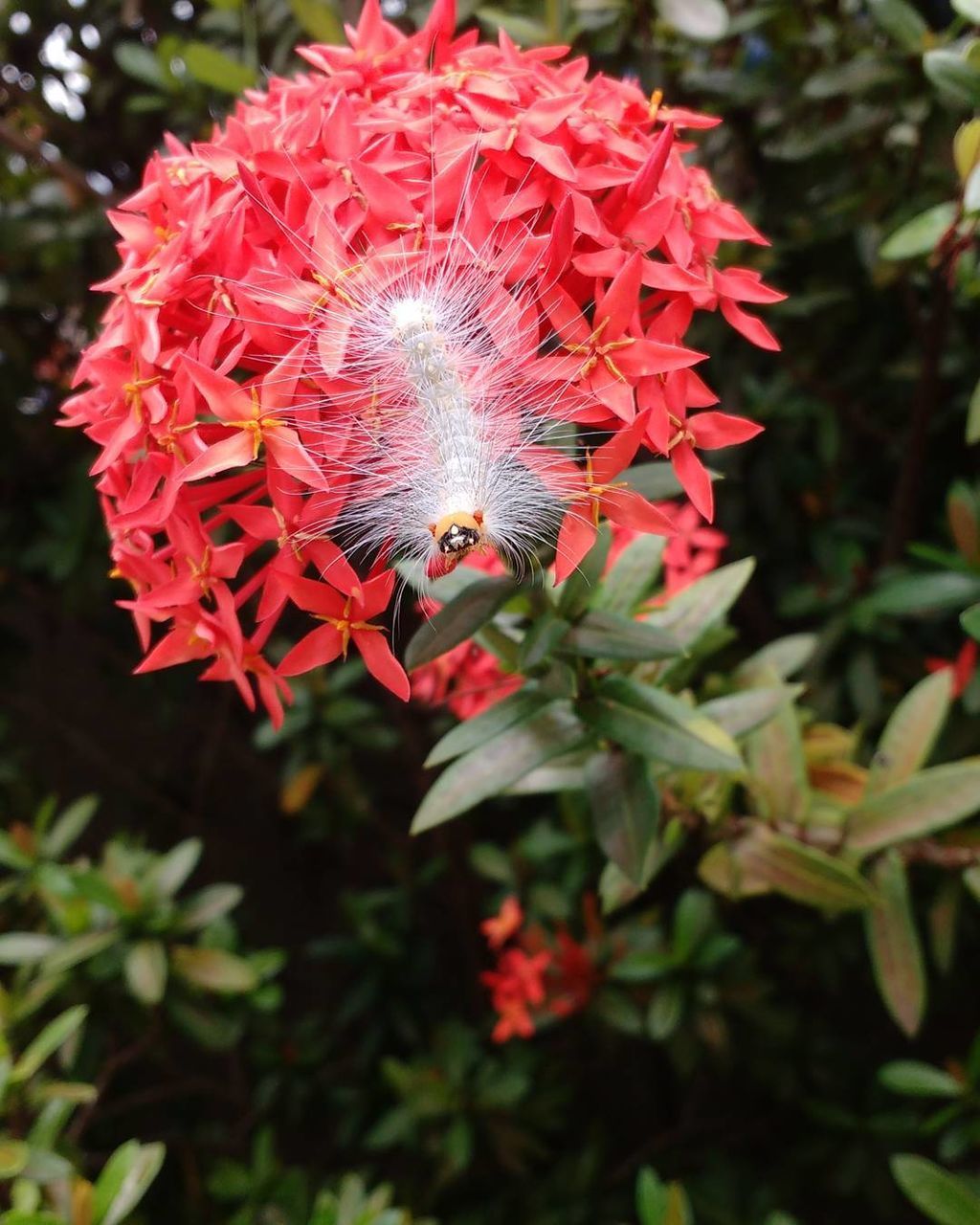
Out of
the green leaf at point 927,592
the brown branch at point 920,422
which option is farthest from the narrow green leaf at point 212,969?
the brown branch at point 920,422

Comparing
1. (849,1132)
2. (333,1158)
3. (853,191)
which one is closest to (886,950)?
(849,1132)

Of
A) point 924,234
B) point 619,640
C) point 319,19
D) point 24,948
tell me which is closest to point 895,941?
point 619,640

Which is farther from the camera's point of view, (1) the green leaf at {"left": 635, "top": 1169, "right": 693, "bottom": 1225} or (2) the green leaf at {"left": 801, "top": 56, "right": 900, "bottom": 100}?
(2) the green leaf at {"left": 801, "top": 56, "right": 900, "bottom": 100}

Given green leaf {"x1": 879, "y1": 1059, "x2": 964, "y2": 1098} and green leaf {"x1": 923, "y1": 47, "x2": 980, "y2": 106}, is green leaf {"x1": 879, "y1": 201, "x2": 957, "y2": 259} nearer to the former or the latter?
green leaf {"x1": 923, "y1": 47, "x2": 980, "y2": 106}

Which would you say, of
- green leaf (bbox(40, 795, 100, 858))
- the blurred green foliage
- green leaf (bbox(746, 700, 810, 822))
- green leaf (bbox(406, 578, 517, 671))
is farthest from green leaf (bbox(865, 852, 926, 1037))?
green leaf (bbox(40, 795, 100, 858))

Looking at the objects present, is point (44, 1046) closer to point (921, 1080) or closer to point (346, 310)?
point (346, 310)

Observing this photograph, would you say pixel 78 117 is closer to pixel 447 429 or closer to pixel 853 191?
pixel 853 191
